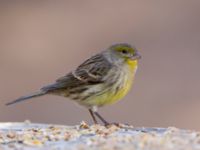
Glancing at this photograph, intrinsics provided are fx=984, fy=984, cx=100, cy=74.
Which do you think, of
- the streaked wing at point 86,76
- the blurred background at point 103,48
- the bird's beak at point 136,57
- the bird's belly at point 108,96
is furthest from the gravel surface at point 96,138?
the blurred background at point 103,48

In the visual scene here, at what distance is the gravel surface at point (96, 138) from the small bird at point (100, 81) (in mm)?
892

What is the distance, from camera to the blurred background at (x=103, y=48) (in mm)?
18609

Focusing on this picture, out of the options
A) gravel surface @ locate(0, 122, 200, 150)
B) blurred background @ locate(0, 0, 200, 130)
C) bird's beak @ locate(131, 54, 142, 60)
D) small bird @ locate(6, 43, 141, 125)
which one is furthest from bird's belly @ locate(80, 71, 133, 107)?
blurred background @ locate(0, 0, 200, 130)

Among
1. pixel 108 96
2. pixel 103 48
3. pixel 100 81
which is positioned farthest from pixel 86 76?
pixel 103 48

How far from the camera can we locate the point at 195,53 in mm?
21875

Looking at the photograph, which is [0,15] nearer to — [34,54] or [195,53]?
[34,54]

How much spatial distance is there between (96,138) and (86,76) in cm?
243

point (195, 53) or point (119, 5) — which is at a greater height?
point (119, 5)

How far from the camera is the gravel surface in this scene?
9.14 metres

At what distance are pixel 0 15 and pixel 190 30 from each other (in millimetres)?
5684

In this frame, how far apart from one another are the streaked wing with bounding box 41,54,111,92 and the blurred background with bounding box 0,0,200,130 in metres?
5.29

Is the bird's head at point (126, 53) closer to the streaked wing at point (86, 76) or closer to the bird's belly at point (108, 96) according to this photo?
the streaked wing at point (86, 76)

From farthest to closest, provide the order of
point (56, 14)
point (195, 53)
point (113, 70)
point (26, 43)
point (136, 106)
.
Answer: point (56, 14) → point (26, 43) → point (195, 53) → point (136, 106) → point (113, 70)

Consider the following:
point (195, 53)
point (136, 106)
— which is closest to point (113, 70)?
point (136, 106)
